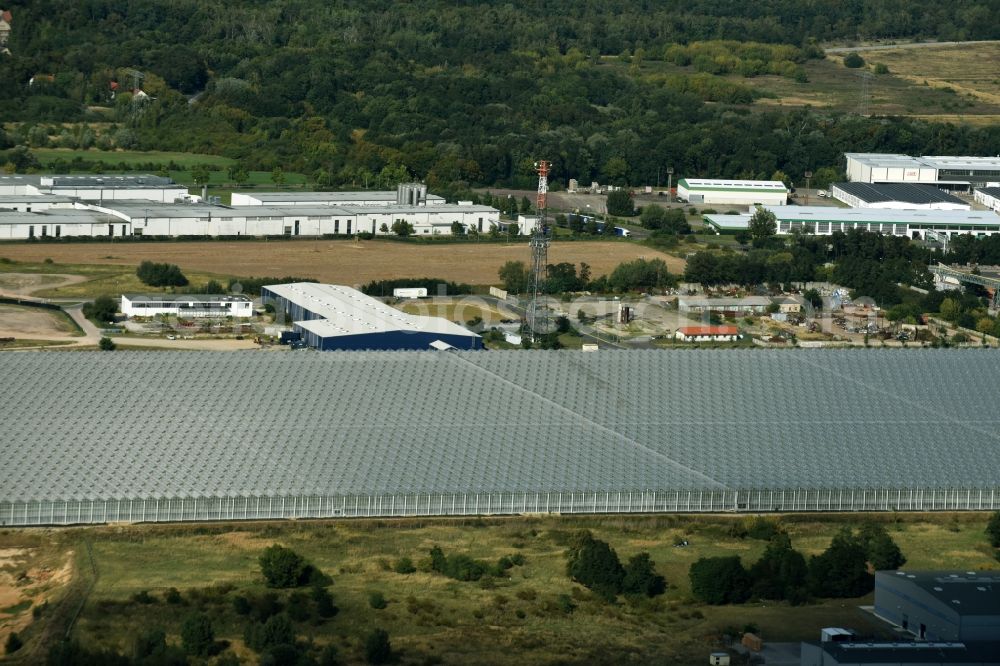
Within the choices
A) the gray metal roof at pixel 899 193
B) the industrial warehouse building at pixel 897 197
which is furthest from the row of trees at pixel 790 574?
the gray metal roof at pixel 899 193

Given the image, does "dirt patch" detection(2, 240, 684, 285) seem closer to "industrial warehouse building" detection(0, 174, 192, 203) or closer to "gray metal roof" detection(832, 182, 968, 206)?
"industrial warehouse building" detection(0, 174, 192, 203)

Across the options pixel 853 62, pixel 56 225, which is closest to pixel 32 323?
pixel 56 225

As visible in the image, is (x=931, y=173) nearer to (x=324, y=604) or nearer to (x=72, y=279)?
(x=72, y=279)

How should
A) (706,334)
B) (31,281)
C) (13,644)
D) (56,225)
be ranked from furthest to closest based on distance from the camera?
(56,225) < (31,281) < (706,334) < (13,644)

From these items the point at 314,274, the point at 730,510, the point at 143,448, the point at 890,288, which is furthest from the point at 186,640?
the point at 890,288

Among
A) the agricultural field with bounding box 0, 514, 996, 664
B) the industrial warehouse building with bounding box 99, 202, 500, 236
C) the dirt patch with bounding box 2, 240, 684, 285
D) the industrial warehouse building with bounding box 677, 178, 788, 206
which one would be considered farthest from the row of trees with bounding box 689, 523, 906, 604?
the industrial warehouse building with bounding box 677, 178, 788, 206

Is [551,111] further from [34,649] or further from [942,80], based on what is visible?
[34,649]
